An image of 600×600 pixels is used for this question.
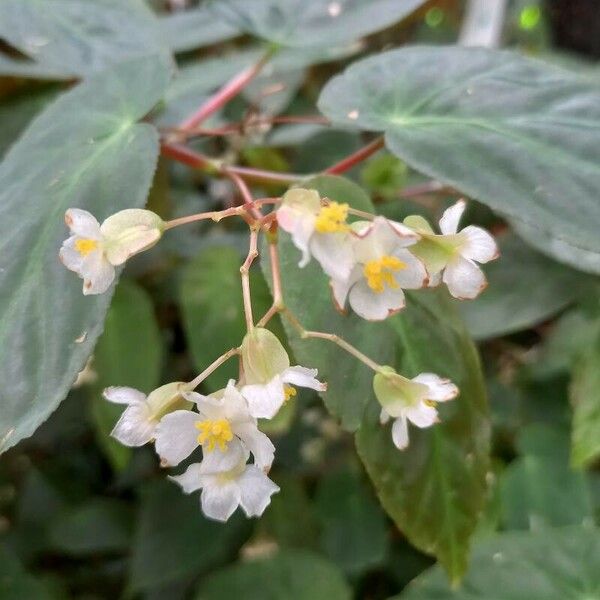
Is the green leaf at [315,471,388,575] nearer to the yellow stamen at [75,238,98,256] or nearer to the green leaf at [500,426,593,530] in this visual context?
the green leaf at [500,426,593,530]

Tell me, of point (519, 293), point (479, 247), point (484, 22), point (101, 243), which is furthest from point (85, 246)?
point (484, 22)

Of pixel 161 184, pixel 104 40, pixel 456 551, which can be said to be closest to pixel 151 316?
pixel 161 184

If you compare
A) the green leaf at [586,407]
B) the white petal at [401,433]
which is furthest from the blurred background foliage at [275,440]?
the white petal at [401,433]

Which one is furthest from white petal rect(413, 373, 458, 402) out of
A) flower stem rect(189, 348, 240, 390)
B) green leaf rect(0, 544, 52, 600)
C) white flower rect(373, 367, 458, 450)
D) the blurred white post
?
the blurred white post

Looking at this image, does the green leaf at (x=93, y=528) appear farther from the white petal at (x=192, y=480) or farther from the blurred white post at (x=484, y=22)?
the blurred white post at (x=484, y=22)

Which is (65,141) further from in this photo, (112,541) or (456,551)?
(112,541)
